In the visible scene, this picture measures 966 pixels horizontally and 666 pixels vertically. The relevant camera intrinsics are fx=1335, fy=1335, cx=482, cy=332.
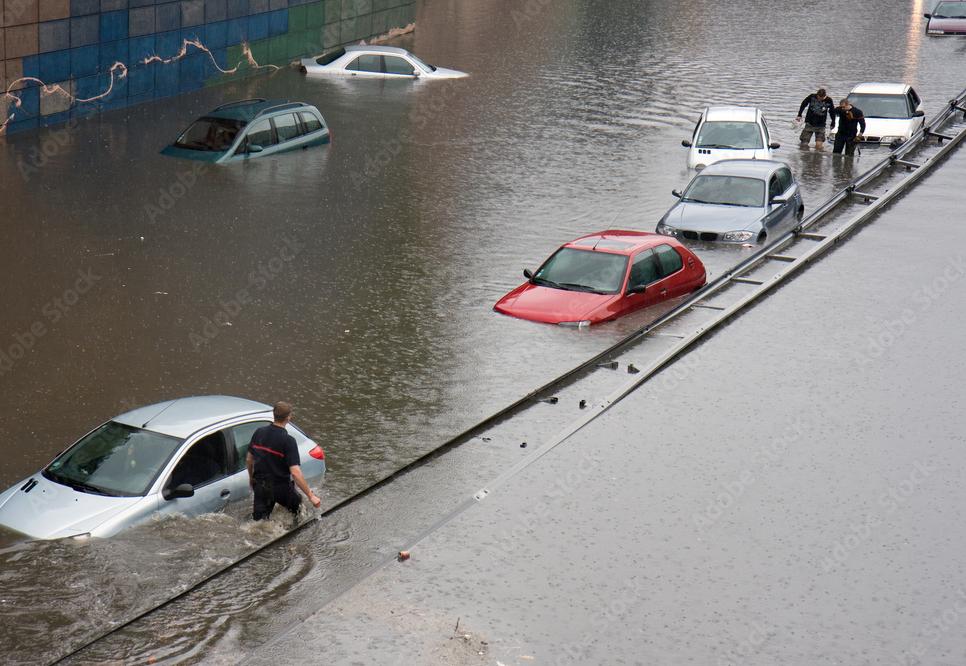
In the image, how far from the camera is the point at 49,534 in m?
11.6

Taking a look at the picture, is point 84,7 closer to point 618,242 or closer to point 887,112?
point 618,242

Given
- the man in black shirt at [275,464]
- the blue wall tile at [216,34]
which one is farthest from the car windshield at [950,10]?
the man in black shirt at [275,464]

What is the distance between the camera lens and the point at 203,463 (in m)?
12.5

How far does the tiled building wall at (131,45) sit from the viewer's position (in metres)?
29.1

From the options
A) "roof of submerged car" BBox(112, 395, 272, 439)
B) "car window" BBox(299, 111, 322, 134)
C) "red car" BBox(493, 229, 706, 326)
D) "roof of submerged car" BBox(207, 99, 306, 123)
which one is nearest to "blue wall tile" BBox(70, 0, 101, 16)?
"roof of submerged car" BBox(207, 99, 306, 123)

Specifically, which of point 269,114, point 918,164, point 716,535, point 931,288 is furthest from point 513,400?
point 918,164

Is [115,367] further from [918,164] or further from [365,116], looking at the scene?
[918,164]

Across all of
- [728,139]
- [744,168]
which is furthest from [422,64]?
[744,168]

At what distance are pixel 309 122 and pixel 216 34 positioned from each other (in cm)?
816

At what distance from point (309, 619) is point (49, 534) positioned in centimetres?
248

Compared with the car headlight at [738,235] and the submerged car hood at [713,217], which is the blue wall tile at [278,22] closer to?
the submerged car hood at [713,217]

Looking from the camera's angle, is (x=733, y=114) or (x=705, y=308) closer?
(x=705, y=308)

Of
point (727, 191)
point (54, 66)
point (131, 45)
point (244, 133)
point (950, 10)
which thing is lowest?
point (727, 191)

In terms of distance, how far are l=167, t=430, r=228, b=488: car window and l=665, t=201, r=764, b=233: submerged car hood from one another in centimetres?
1317
